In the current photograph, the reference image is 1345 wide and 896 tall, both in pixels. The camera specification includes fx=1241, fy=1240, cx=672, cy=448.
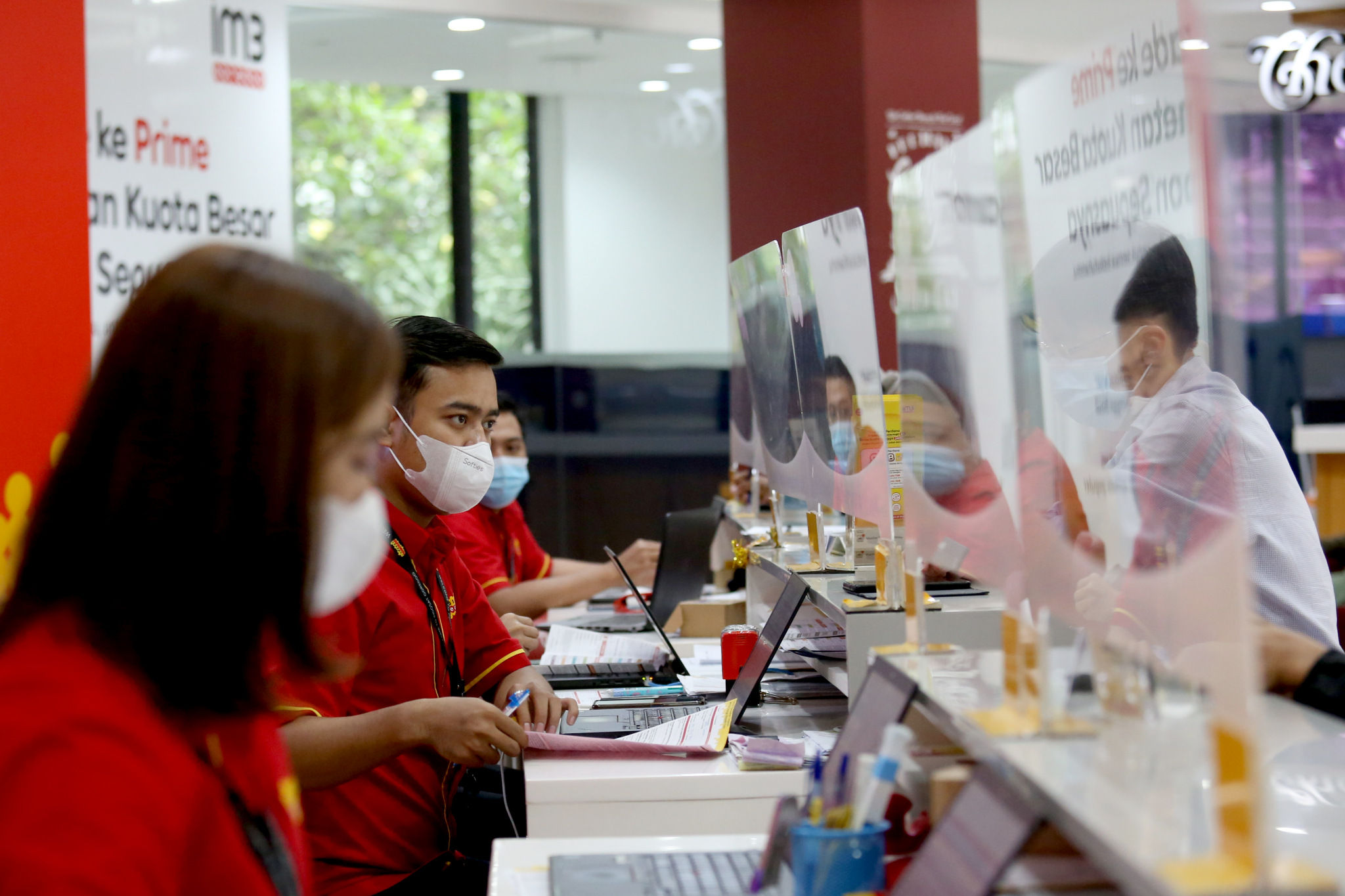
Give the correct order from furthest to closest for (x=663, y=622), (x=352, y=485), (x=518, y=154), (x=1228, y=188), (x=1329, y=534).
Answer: (x=1228, y=188) → (x=518, y=154) → (x=1329, y=534) → (x=663, y=622) → (x=352, y=485)

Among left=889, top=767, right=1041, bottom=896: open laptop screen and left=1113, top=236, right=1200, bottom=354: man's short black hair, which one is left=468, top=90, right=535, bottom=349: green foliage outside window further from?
left=889, top=767, right=1041, bottom=896: open laptop screen

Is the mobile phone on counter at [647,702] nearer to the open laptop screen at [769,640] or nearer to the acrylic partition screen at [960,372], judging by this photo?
the open laptop screen at [769,640]

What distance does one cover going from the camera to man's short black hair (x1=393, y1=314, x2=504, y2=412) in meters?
2.10

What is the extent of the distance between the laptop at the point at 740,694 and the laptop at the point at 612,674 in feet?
0.91

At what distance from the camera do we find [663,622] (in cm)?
333

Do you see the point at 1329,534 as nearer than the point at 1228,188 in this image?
A: Yes

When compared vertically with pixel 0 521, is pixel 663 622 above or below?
below

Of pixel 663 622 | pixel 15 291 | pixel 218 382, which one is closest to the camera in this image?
pixel 218 382

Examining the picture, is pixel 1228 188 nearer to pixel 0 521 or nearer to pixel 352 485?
pixel 0 521

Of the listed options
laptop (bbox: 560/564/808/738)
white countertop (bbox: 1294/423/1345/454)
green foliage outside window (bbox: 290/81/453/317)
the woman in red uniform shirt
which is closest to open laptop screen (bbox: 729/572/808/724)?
laptop (bbox: 560/564/808/738)

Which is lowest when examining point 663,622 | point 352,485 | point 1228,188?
point 663,622

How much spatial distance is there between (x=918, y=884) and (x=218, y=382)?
0.68m

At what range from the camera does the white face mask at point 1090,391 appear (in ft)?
4.29

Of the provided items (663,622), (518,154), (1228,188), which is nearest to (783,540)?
(663,622)
